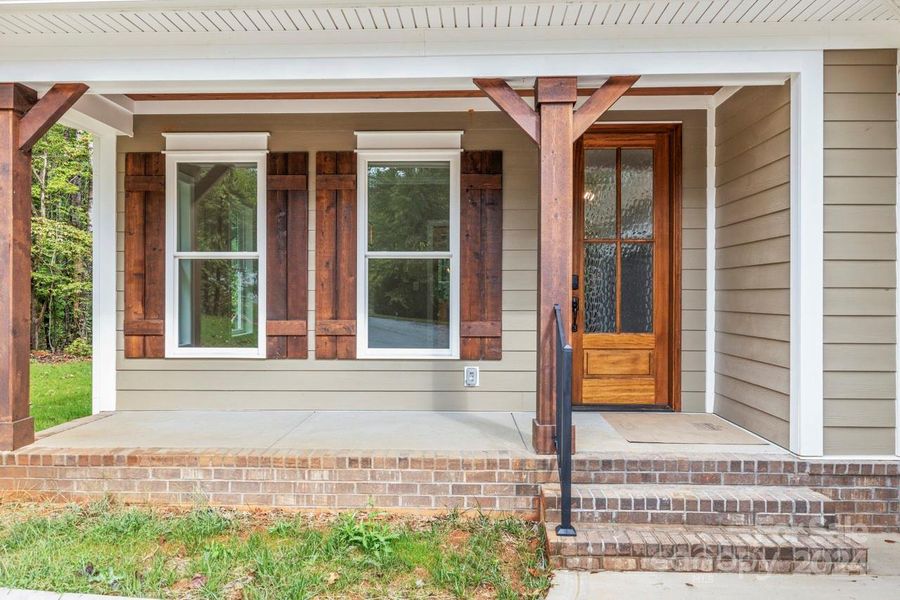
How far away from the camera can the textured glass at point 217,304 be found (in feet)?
14.6

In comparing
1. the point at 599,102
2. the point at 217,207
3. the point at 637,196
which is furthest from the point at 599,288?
the point at 217,207

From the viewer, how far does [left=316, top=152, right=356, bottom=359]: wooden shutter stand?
171 inches

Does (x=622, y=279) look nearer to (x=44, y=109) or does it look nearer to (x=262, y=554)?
(x=262, y=554)

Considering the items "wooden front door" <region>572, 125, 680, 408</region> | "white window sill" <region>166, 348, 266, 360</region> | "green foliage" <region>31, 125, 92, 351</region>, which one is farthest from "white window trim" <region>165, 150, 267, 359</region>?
"green foliage" <region>31, 125, 92, 351</region>

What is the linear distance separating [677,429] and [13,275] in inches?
164

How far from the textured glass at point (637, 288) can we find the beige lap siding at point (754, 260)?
0.48m

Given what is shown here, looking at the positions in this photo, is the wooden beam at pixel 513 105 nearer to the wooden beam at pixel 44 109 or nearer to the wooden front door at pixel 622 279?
the wooden front door at pixel 622 279

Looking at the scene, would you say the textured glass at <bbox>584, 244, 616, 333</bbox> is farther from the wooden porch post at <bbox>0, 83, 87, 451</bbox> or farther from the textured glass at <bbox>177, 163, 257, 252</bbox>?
the wooden porch post at <bbox>0, 83, 87, 451</bbox>

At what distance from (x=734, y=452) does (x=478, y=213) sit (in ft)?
7.67

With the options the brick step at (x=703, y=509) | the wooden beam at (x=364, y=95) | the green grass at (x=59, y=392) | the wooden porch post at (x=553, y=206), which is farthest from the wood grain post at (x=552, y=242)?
the green grass at (x=59, y=392)

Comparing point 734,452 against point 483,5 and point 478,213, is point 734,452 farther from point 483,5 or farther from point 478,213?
point 483,5

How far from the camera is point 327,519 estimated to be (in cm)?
306

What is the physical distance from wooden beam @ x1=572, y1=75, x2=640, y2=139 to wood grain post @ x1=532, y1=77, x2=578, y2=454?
0.15ft

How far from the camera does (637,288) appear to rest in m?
4.32
